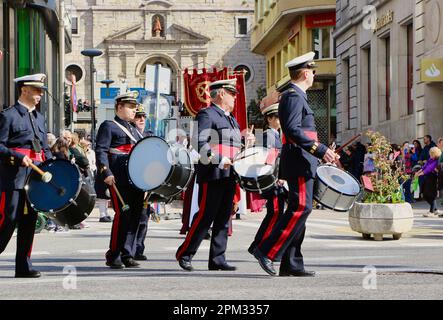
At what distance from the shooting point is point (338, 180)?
9750 millimetres

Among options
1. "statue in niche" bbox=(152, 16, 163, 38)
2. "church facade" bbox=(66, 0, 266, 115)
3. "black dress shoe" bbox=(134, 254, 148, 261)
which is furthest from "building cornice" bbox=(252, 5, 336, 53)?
"statue in niche" bbox=(152, 16, 163, 38)

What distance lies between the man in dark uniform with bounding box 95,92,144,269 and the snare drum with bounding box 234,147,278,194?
1.23 meters

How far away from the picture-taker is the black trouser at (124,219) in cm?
1095

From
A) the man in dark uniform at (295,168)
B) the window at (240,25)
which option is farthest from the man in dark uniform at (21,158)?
the window at (240,25)

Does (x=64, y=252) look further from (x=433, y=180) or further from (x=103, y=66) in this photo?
(x=103, y=66)

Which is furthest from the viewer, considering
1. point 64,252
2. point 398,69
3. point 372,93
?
point 372,93

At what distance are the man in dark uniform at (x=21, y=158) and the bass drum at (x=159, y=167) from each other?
35.2 inches

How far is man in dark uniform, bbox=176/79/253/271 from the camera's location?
34.0 ft

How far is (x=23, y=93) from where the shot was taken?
1002 cm

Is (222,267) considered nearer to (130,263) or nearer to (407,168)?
(130,263)

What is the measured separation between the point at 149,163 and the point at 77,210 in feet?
3.25
